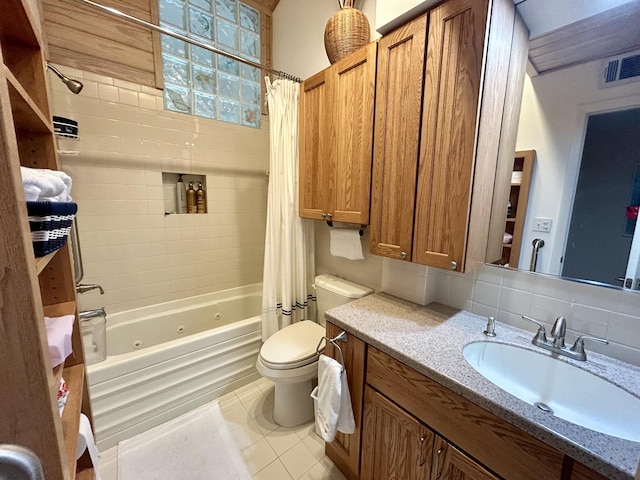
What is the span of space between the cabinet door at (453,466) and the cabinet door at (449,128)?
602 mm

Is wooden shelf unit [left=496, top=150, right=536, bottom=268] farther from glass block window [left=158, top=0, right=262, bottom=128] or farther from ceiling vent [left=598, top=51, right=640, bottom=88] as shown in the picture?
glass block window [left=158, top=0, right=262, bottom=128]

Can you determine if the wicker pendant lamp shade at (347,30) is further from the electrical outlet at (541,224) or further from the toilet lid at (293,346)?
the toilet lid at (293,346)

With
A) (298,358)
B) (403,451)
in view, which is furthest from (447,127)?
(298,358)

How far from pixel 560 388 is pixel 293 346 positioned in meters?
1.20

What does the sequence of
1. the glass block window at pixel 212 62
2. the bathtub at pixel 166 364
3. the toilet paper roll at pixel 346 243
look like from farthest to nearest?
1. the glass block window at pixel 212 62
2. the toilet paper roll at pixel 346 243
3. the bathtub at pixel 166 364

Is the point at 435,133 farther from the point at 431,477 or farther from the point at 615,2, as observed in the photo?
the point at 431,477

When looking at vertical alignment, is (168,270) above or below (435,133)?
below

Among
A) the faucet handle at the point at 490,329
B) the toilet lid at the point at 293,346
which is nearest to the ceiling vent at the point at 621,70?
the faucet handle at the point at 490,329

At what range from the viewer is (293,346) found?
5.09ft

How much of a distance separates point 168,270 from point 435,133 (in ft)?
6.86

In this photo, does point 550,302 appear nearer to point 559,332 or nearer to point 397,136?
point 559,332

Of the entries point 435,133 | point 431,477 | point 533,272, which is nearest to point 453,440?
point 431,477

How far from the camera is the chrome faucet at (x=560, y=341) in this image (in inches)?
34.9

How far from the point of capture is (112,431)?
4.68ft
